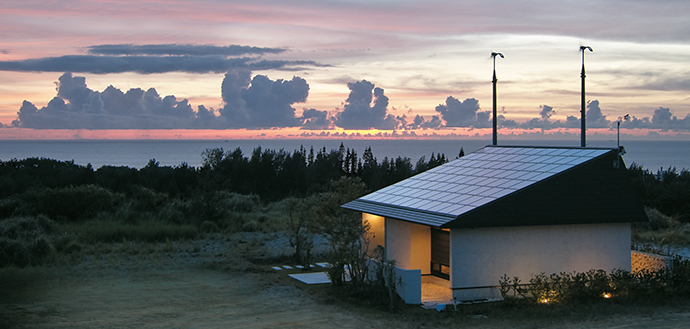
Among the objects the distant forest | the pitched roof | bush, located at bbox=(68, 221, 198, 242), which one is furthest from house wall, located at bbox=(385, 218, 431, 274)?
bush, located at bbox=(68, 221, 198, 242)

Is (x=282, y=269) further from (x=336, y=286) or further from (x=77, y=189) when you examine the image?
(x=77, y=189)

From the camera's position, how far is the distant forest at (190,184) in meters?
26.7

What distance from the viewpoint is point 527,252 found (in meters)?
13.4

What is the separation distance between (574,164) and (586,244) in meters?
1.81

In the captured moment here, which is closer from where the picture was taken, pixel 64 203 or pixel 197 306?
pixel 197 306

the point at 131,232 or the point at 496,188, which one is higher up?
the point at 496,188

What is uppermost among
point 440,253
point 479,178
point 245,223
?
point 479,178

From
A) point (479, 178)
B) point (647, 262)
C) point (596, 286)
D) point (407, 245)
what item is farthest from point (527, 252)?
point (647, 262)

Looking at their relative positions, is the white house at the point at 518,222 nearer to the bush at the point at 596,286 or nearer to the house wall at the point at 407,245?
the house wall at the point at 407,245

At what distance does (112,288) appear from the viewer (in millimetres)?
14812

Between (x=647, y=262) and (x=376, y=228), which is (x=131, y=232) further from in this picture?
(x=647, y=262)

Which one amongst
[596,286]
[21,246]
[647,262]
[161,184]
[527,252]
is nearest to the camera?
[596,286]

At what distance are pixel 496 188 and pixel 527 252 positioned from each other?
159cm

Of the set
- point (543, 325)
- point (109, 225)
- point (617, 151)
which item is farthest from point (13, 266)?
point (617, 151)
